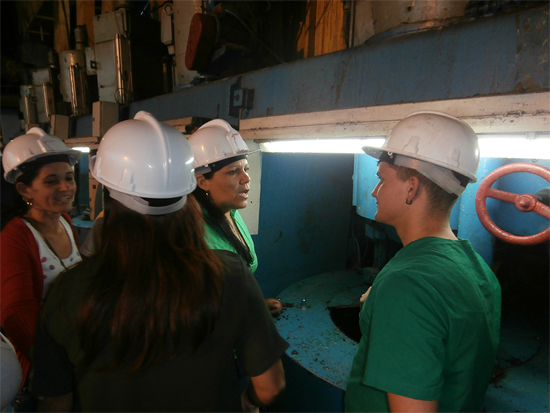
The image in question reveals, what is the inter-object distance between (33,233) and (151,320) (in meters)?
1.20

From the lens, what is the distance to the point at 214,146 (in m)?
1.71

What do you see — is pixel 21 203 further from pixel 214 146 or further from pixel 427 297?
pixel 427 297

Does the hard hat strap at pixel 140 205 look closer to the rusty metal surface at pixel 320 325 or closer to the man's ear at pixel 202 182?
the man's ear at pixel 202 182

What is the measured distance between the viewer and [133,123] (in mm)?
1013

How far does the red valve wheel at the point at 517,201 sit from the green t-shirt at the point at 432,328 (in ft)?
1.88

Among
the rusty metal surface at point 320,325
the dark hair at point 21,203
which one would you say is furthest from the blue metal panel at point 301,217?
the dark hair at point 21,203

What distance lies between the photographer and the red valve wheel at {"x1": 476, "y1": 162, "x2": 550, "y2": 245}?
130 centimetres

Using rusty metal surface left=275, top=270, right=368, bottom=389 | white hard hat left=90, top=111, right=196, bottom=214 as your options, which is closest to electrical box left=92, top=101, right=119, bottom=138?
rusty metal surface left=275, top=270, right=368, bottom=389

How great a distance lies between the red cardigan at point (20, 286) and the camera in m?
1.28

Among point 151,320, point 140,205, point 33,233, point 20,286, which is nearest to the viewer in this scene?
point 151,320

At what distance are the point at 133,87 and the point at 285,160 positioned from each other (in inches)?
103

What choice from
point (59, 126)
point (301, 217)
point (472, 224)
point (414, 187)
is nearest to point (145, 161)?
point (414, 187)

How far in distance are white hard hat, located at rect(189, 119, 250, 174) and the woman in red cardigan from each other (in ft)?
2.66

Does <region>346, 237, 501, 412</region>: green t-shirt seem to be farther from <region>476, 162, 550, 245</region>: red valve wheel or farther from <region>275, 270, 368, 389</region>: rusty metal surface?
<region>275, 270, 368, 389</region>: rusty metal surface
